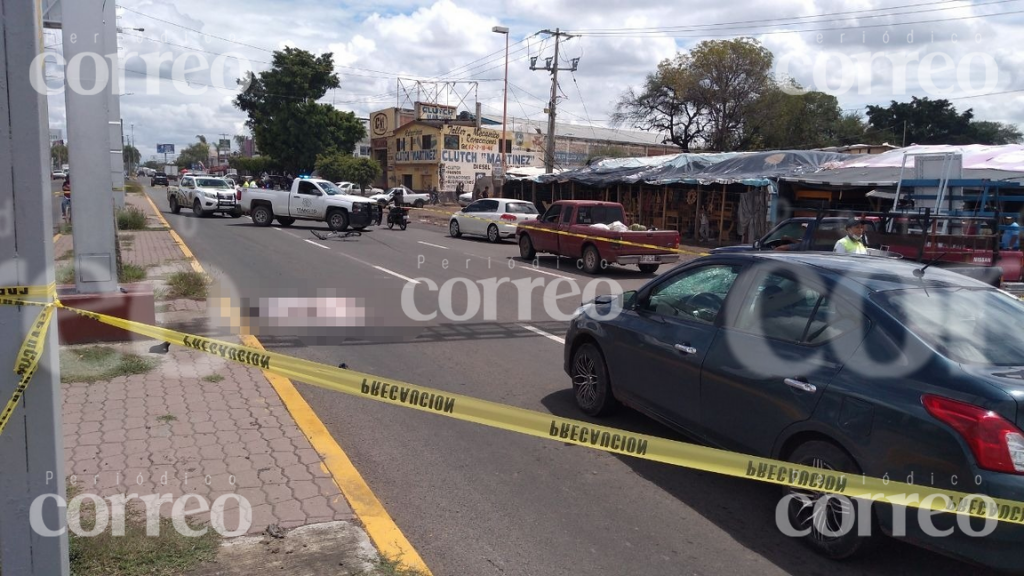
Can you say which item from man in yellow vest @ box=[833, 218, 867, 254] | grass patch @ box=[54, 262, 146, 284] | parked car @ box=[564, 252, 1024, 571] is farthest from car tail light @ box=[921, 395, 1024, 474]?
grass patch @ box=[54, 262, 146, 284]

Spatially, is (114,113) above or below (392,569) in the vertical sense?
above

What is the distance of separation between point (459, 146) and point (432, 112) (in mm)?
6426

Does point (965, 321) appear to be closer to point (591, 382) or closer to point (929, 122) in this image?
point (591, 382)

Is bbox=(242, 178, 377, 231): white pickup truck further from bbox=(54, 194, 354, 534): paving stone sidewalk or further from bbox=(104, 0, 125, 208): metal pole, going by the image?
bbox=(54, 194, 354, 534): paving stone sidewalk

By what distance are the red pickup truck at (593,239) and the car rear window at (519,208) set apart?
6574 mm

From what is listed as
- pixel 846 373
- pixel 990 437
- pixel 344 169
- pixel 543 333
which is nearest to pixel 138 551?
pixel 846 373

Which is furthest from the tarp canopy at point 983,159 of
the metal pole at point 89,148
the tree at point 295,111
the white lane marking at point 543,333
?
the tree at point 295,111

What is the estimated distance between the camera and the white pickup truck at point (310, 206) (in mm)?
26016

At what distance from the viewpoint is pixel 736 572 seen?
383 cm

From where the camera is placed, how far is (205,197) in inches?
1222

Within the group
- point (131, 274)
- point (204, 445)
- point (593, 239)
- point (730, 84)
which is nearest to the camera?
point (204, 445)

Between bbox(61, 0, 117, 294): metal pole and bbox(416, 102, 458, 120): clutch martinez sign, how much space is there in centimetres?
5070

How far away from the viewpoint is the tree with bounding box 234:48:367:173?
181ft

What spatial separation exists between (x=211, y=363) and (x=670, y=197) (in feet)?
80.1
